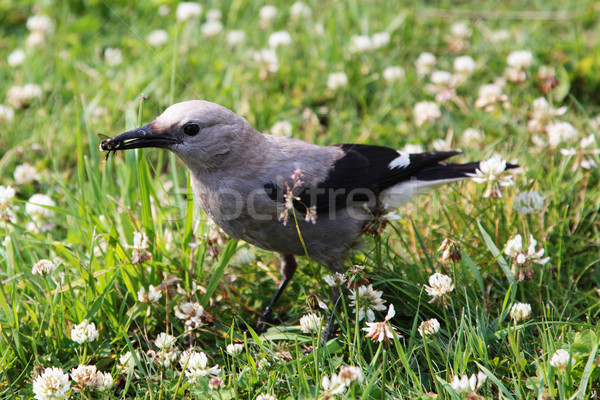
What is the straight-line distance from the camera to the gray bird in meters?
3.24

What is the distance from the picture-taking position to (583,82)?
525 cm

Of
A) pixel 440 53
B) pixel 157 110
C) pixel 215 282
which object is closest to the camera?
pixel 215 282

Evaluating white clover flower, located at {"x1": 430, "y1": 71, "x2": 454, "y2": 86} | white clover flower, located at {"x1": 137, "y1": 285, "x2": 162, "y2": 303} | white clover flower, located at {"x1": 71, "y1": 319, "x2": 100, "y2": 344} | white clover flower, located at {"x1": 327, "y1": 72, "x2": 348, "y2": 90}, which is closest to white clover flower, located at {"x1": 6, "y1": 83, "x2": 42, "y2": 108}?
white clover flower, located at {"x1": 327, "y1": 72, "x2": 348, "y2": 90}

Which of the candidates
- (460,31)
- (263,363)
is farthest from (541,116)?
(263,363)

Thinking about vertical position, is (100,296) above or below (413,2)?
below

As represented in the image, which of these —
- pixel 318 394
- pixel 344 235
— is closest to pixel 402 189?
pixel 344 235

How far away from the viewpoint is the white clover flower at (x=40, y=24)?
598 centimetres

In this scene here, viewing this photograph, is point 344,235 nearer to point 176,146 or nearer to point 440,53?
point 176,146

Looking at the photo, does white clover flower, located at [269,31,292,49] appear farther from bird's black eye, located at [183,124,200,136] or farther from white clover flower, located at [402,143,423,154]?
bird's black eye, located at [183,124,200,136]

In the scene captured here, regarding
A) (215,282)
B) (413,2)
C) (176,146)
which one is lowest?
(215,282)

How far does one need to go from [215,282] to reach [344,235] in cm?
77

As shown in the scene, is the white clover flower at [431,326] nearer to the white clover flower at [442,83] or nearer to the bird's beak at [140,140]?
the bird's beak at [140,140]

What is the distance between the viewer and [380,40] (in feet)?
18.4

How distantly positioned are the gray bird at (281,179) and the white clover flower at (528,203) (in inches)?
12.4
